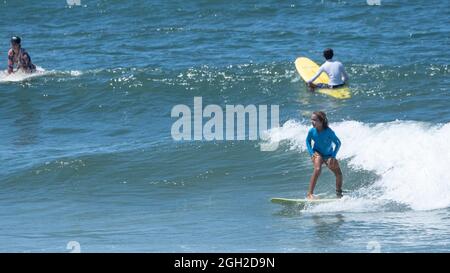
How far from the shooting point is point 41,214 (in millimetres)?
14305

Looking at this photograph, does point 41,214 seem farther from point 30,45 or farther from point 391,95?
point 30,45

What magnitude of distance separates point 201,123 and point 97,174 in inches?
134

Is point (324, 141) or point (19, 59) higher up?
point (19, 59)

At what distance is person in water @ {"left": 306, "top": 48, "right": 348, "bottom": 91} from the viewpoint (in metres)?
20.0

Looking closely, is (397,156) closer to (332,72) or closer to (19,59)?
(332,72)

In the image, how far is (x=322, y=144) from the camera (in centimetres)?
1312

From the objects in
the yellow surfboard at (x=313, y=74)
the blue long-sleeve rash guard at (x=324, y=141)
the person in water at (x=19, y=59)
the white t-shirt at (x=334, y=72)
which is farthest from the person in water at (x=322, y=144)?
the person in water at (x=19, y=59)

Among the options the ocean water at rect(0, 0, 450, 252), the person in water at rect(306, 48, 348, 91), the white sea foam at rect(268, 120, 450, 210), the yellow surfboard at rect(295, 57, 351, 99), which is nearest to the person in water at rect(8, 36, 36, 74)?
the ocean water at rect(0, 0, 450, 252)

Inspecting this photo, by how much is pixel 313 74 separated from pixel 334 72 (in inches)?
65.5

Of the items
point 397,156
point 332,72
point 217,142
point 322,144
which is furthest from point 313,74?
point 322,144

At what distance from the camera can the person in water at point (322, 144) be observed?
42.7ft

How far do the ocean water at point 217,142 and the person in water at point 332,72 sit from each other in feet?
1.13

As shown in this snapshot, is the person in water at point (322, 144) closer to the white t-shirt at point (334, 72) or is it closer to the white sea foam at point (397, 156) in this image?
the white sea foam at point (397, 156)

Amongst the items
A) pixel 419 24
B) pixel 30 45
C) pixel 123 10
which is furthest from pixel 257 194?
pixel 123 10
